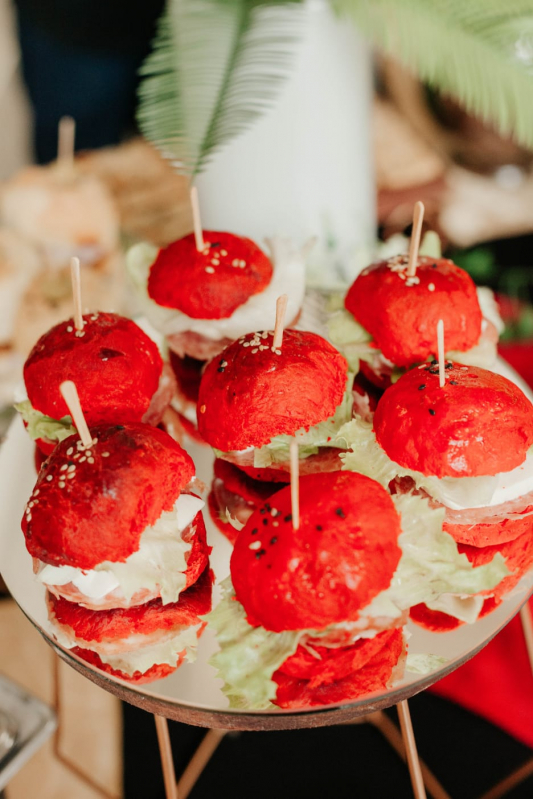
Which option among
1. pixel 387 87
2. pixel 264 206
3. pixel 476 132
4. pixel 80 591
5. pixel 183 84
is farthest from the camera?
pixel 387 87

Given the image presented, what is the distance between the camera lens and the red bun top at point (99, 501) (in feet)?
4.30

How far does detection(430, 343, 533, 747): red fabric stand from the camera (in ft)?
7.31

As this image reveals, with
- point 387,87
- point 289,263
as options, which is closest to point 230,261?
point 289,263

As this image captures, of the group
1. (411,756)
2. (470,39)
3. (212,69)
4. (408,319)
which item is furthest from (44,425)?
(470,39)

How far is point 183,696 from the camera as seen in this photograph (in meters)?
1.25

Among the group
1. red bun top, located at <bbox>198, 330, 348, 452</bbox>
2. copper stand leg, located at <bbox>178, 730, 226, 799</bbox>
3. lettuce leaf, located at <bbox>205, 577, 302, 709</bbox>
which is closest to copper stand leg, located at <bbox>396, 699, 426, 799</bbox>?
lettuce leaf, located at <bbox>205, 577, 302, 709</bbox>

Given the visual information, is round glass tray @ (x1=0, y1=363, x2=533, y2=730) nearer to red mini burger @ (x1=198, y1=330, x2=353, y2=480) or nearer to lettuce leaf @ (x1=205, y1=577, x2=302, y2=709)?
lettuce leaf @ (x1=205, y1=577, x2=302, y2=709)

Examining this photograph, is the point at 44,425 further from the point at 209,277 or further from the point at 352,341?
the point at 352,341

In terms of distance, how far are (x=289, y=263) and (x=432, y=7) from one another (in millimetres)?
1089

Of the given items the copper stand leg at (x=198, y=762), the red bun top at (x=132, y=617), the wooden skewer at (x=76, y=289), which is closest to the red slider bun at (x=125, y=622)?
the red bun top at (x=132, y=617)

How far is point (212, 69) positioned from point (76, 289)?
4.24 ft

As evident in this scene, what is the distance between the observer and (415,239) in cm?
171

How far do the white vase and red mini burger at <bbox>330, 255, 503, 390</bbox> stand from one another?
721 mm

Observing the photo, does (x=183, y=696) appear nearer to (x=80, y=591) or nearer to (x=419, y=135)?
(x=80, y=591)
